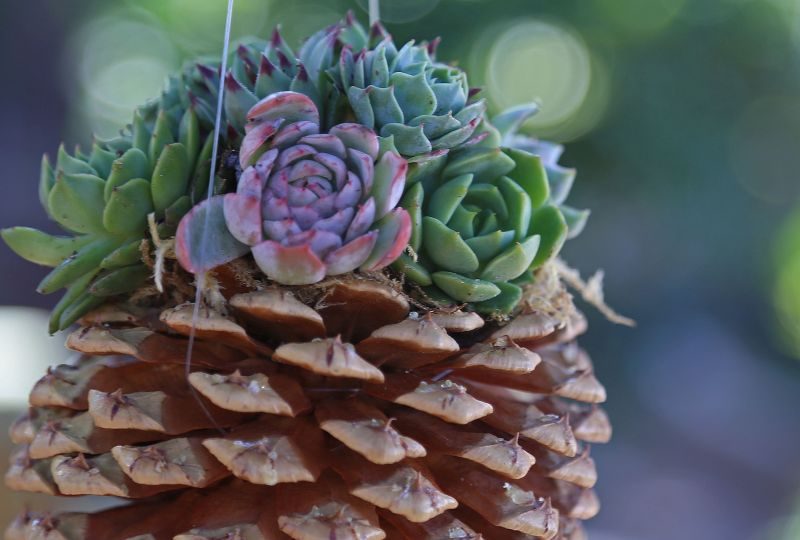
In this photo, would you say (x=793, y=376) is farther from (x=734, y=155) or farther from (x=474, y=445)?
(x=474, y=445)

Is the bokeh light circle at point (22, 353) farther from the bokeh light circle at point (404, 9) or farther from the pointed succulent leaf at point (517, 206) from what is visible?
the bokeh light circle at point (404, 9)

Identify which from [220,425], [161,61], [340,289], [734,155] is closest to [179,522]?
[220,425]

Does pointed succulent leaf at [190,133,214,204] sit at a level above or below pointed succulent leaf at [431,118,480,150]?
below

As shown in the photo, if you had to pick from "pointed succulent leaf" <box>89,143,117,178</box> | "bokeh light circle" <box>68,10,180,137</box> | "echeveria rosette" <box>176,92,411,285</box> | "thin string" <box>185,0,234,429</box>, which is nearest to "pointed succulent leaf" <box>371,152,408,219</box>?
"echeveria rosette" <box>176,92,411,285</box>

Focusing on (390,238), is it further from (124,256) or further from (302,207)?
(124,256)

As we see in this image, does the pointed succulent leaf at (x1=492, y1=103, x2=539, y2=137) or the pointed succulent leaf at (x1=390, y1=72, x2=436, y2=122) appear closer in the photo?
the pointed succulent leaf at (x1=390, y1=72, x2=436, y2=122)

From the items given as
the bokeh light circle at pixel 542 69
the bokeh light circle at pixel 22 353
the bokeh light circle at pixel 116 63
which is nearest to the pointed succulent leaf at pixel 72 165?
the bokeh light circle at pixel 22 353

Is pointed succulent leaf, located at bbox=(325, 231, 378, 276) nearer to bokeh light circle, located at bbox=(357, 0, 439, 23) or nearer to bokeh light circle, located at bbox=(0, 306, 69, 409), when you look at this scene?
bokeh light circle, located at bbox=(0, 306, 69, 409)
